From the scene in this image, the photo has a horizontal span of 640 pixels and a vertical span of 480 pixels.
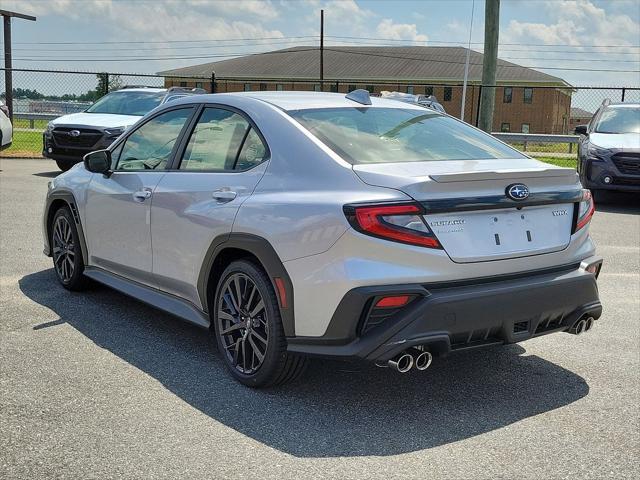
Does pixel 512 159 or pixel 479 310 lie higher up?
pixel 512 159

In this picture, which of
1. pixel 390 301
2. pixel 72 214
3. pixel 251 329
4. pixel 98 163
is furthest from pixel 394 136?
pixel 72 214

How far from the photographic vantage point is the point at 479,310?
3.54 metres

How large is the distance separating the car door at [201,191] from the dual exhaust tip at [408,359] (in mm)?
1178

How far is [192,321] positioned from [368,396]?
1.17m

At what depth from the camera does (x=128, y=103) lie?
49.1 feet

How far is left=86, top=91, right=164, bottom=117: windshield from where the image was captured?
48.4 feet

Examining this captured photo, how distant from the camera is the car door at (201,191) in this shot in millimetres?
4168

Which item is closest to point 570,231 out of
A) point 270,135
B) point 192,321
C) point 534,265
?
point 534,265

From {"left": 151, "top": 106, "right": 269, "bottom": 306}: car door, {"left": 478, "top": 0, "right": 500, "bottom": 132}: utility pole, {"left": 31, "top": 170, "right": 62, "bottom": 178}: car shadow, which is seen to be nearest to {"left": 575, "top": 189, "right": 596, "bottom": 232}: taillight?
{"left": 151, "top": 106, "right": 269, "bottom": 306}: car door

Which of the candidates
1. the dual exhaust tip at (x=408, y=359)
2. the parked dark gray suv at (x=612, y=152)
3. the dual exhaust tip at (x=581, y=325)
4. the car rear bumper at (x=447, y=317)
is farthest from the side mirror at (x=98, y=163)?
the parked dark gray suv at (x=612, y=152)

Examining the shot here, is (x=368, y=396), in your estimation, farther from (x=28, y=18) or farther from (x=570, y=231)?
(x=28, y=18)

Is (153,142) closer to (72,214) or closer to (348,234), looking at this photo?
(72,214)

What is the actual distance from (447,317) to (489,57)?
1275 cm

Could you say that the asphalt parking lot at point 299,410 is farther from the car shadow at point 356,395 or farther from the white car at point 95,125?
the white car at point 95,125
